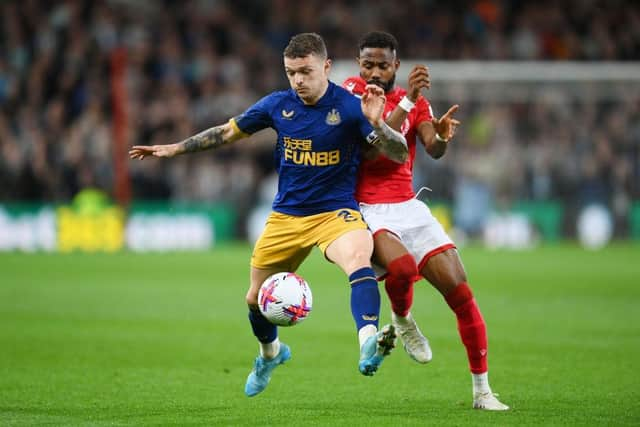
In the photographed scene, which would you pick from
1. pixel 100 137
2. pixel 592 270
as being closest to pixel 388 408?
pixel 592 270

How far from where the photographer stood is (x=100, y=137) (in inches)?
992

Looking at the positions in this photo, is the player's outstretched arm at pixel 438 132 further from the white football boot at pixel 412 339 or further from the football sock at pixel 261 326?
the football sock at pixel 261 326

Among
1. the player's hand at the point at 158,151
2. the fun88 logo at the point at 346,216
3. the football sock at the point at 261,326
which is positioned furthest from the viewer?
the football sock at the point at 261,326

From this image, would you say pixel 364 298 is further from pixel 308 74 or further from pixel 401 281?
pixel 308 74

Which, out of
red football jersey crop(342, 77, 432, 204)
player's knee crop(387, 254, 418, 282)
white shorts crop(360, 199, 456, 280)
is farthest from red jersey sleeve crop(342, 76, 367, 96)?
player's knee crop(387, 254, 418, 282)

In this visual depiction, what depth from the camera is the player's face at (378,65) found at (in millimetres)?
8680

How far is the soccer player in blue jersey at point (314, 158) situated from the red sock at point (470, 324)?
764 mm

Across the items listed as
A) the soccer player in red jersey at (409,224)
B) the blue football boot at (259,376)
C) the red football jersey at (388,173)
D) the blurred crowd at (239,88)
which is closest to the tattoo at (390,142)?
the soccer player in red jersey at (409,224)

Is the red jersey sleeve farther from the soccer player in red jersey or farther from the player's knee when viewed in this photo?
the player's knee

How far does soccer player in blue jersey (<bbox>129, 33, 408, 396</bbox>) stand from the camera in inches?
318

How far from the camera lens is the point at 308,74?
8.20m

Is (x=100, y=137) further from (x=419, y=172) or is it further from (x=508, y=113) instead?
(x=508, y=113)

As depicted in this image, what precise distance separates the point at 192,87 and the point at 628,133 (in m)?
10.1

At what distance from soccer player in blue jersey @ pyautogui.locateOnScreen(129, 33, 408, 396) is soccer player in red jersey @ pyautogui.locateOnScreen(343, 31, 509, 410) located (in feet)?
0.96
